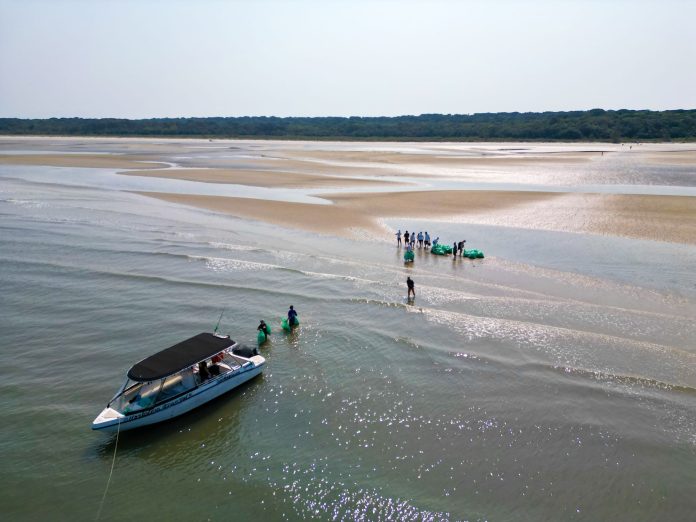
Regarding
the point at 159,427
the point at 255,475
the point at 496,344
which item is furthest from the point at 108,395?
the point at 496,344

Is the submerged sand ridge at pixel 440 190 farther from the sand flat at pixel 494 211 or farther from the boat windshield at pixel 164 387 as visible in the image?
the boat windshield at pixel 164 387

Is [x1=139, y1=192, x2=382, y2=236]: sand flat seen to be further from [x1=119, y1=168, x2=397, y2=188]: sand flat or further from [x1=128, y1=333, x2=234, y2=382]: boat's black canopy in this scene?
[x1=128, y1=333, x2=234, y2=382]: boat's black canopy

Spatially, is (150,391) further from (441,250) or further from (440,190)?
(440,190)

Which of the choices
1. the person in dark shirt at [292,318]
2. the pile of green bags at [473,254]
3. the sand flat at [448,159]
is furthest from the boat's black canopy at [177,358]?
the sand flat at [448,159]

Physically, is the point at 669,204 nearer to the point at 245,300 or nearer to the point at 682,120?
the point at 245,300

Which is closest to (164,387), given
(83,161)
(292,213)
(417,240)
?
(417,240)

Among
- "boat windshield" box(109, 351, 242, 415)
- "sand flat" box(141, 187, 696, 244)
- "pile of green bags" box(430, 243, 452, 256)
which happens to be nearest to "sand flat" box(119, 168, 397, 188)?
"sand flat" box(141, 187, 696, 244)
